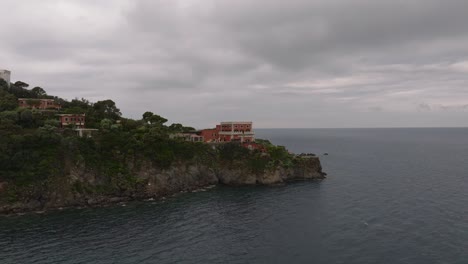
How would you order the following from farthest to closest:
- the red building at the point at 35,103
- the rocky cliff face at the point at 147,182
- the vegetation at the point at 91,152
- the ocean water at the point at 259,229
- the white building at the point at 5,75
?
the white building at the point at 5,75, the red building at the point at 35,103, the vegetation at the point at 91,152, the rocky cliff face at the point at 147,182, the ocean water at the point at 259,229

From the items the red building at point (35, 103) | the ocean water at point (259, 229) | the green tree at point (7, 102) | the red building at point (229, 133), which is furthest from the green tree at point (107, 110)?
the ocean water at point (259, 229)

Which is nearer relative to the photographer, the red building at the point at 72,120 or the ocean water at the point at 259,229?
the ocean water at the point at 259,229

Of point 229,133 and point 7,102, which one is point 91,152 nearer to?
→ point 7,102

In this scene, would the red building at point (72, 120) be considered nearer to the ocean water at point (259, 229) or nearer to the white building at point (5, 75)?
the ocean water at point (259, 229)

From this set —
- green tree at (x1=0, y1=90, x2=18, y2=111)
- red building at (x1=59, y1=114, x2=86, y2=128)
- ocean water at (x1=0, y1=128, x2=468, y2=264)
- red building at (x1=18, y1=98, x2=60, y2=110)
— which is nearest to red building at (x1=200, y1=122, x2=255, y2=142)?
ocean water at (x1=0, y1=128, x2=468, y2=264)

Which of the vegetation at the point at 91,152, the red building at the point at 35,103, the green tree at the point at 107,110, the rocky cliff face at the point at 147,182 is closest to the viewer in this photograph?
the rocky cliff face at the point at 147,182

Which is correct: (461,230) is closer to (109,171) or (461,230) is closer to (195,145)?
(195,145)

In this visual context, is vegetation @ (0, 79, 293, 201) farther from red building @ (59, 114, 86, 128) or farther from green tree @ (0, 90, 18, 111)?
red building @ (59, 114, 86, 128)
